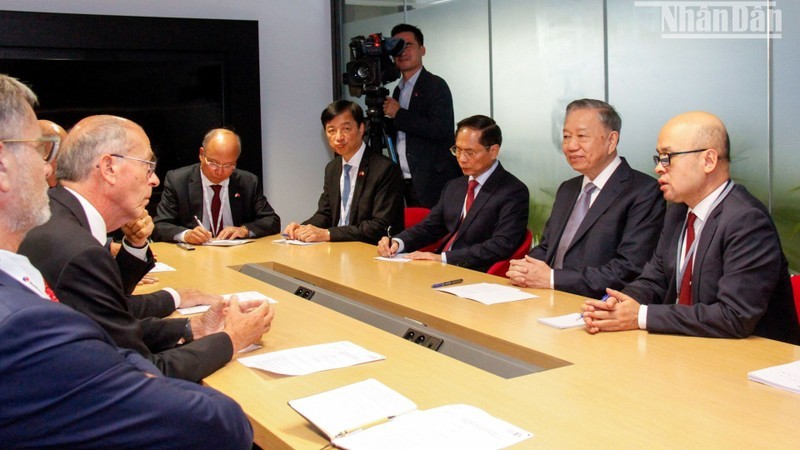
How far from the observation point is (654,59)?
4555 mm

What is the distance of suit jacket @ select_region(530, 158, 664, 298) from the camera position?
3221mm

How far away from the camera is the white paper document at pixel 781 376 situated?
1861mm

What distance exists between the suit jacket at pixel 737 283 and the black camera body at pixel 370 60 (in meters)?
3.20

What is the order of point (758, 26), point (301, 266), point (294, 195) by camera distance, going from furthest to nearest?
point (294, 195) → point (758, 26) → point (301, 266)

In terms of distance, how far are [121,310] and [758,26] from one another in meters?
3.47

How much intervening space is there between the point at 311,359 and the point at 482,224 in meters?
2.26

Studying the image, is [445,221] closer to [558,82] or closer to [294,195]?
[558,82]

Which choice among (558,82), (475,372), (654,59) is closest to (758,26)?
(654,59)

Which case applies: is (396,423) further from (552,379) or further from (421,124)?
(421,124)

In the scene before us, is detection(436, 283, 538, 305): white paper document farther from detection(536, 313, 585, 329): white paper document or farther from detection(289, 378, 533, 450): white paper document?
detection(289, 378, 533, 450): white paper document

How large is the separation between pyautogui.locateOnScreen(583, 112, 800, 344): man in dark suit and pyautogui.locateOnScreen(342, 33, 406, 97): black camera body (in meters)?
2.95

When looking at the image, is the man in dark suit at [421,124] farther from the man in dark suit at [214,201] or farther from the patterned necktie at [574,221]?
the patterned necktie at [574,221]

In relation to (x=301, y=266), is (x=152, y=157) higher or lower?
higher

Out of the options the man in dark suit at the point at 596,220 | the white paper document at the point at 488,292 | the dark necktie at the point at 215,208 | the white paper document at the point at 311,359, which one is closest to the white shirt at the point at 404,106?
the dark necktie at the point at 215,208
